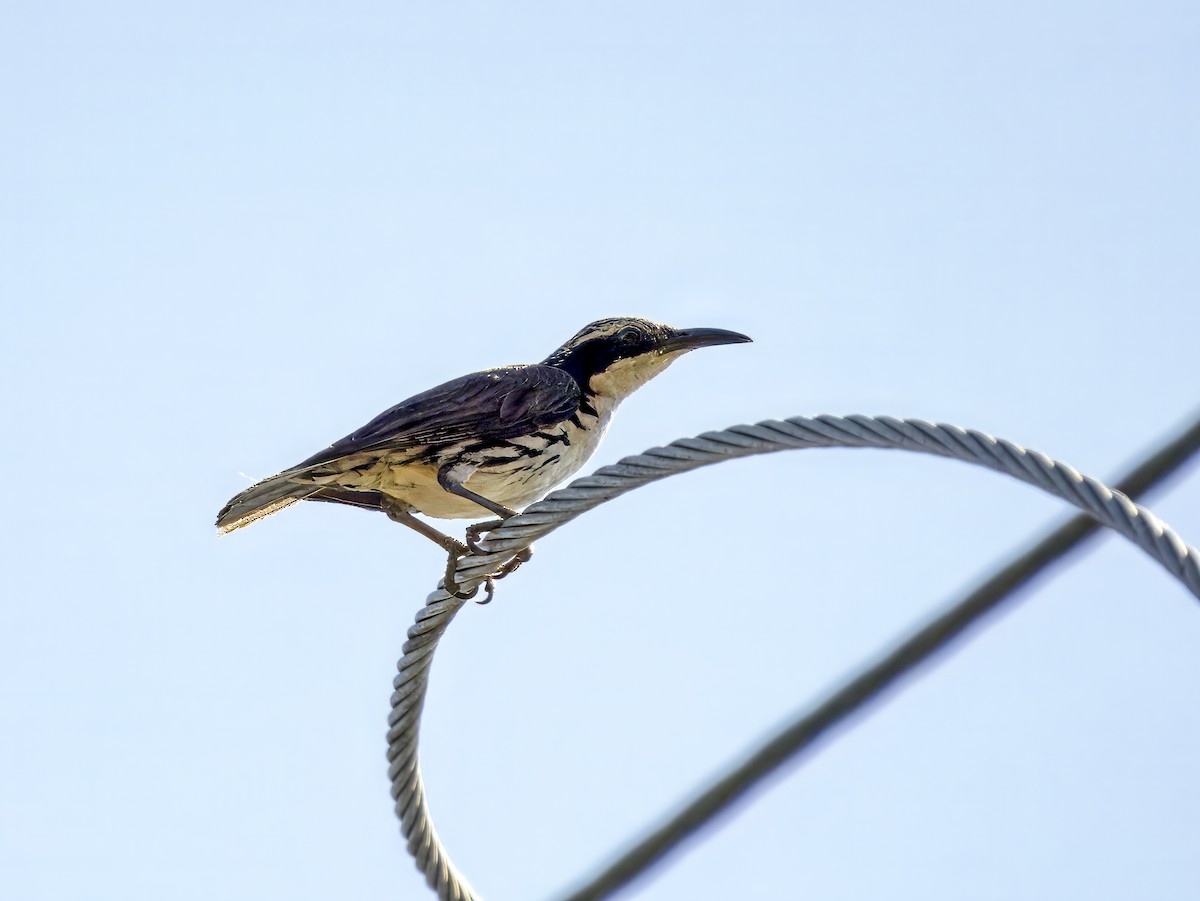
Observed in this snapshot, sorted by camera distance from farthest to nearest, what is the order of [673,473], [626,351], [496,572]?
1. [626,351]
2. [496,572]
3. [673,473]

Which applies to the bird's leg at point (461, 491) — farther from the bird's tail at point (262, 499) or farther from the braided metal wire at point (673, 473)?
the braided metal wire at point (673, 473)

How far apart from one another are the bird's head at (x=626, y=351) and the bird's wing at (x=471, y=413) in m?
0.46

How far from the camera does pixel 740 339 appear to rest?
8938 mm

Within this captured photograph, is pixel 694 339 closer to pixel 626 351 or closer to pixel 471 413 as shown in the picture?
pixel 626 351

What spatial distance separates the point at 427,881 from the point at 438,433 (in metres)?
2.77

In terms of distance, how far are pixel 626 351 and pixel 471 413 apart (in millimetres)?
1270

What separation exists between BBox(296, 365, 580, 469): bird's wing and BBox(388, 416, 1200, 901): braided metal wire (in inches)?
55.7

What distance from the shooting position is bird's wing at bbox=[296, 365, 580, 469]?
802 cm

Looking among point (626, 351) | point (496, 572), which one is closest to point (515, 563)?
point (496, 572)

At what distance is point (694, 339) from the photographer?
9188 mm

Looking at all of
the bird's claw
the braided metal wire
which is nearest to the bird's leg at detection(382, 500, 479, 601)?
the bird's claw

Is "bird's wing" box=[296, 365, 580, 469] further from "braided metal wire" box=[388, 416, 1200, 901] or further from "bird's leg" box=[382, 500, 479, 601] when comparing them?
"braided metal wire" box=[388, 416, 1200, 901]

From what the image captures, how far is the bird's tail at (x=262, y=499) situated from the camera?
781 centimetres

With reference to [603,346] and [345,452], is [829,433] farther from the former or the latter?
[603,346]
